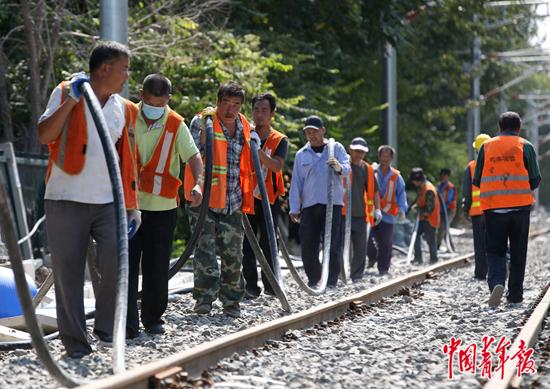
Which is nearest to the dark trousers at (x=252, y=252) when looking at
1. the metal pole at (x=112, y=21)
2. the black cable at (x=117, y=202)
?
the metal pole at (x=112, y=21)

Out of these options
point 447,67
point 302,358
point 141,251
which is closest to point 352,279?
point 141,251

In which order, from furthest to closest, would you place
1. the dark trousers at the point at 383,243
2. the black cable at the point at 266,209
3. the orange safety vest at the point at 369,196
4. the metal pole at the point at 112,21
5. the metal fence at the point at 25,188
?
the dark trousers at the point at 383,243
the orange safety vest at the point at 369,196
the metal fence at the point at 25,188
the metal pole at the point at 112,21
the black cable at the point at 266,209

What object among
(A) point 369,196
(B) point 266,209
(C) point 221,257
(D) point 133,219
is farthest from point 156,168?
(A) point 369,196

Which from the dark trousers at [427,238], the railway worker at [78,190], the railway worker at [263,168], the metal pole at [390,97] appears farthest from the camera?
the metal pole at [390,97]

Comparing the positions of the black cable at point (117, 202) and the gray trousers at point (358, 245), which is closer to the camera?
the black cable at point (117, 202)

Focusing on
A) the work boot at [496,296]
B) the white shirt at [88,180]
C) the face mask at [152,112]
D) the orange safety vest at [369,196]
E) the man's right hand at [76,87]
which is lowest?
the work boot at [496,296]

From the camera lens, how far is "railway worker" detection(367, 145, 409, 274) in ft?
55.5

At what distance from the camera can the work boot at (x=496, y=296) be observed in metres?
10.9

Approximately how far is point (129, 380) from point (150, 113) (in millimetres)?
3345

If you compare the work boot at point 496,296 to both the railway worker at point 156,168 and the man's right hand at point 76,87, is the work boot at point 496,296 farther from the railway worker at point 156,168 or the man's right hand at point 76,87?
the man's right hand at point 76,87

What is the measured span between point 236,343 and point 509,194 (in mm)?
4467

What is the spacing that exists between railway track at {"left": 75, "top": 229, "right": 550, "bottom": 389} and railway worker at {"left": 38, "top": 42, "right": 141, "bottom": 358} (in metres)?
0.85

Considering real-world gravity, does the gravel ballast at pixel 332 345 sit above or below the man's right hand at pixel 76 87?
below

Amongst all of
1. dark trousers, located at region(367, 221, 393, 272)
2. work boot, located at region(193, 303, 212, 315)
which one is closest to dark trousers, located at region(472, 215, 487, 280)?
dark trousers, located at region(367, 221, 393, 272)
